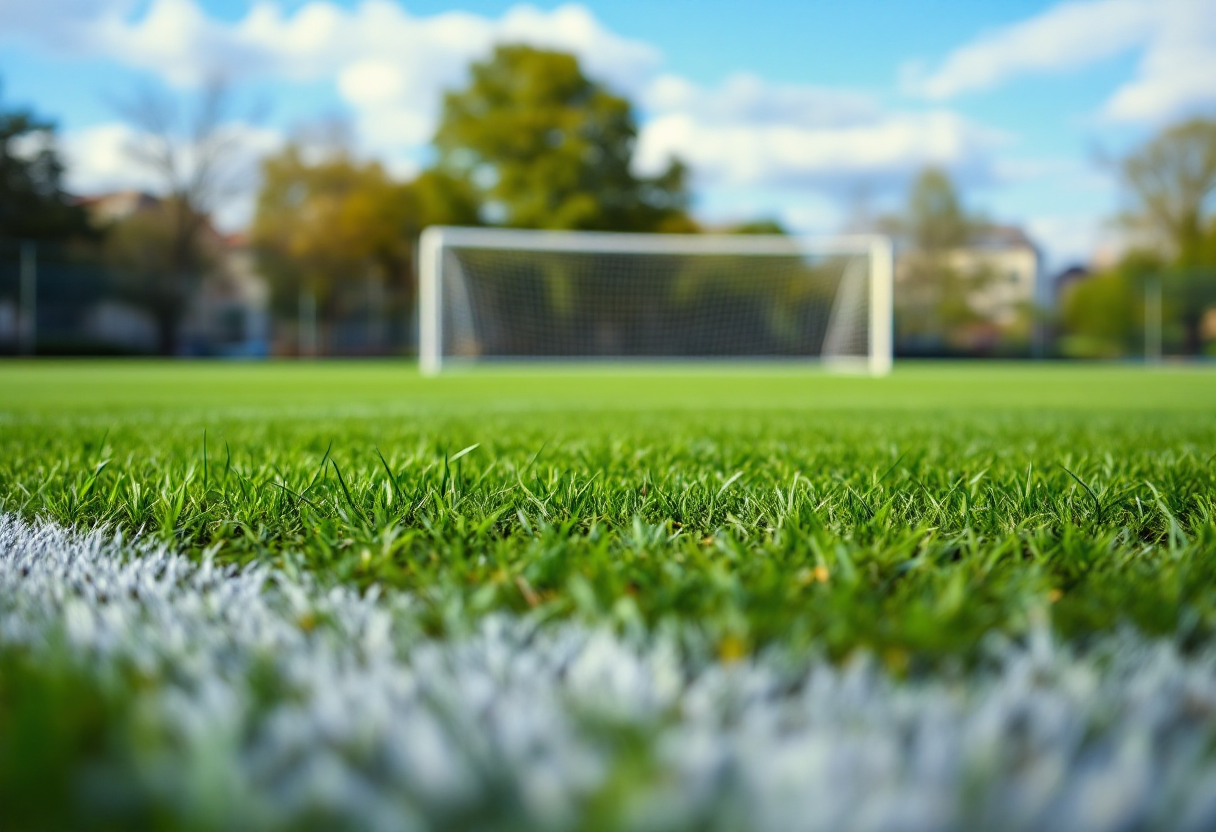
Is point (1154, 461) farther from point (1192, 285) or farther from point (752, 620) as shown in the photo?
point (1192, 285)

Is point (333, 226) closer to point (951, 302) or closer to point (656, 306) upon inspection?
point (656, 306)

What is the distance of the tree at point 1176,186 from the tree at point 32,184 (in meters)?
41.3

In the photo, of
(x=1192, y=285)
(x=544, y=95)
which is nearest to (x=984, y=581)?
(x=1192, y=285)

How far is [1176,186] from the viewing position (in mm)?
36469

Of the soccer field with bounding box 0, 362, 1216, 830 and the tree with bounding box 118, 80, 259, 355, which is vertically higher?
the tree with bounding box 118, 80, 259, 355

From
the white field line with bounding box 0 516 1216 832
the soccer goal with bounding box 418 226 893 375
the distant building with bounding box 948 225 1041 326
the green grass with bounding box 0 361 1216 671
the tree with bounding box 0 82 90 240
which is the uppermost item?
the tree with bounding box 0 82 90 240

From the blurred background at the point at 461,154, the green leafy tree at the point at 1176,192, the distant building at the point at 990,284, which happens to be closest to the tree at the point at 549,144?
the blurred background at the point at 461,154

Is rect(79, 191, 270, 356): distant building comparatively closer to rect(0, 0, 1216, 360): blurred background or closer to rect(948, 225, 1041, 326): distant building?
rect(0, 0, 1216, 360): blurred background

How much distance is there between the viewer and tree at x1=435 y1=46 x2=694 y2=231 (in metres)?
36.5

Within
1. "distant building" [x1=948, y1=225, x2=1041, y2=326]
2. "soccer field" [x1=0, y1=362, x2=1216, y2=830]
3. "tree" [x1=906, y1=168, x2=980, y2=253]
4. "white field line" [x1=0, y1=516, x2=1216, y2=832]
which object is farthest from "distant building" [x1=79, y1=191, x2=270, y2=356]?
"white field line" [x1=0, y1=516, x2=1216, y2=832]

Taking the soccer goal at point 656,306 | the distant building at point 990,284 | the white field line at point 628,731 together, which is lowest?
the white field line at point 628,731

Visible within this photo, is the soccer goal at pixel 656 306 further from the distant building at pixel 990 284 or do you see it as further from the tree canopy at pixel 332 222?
the distant building at pixel 990 284

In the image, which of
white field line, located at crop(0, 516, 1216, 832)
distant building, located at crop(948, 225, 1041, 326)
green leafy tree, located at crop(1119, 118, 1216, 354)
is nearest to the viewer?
white field line, located at crop(0, 516, 1216, 832)

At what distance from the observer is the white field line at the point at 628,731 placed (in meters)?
0.55
